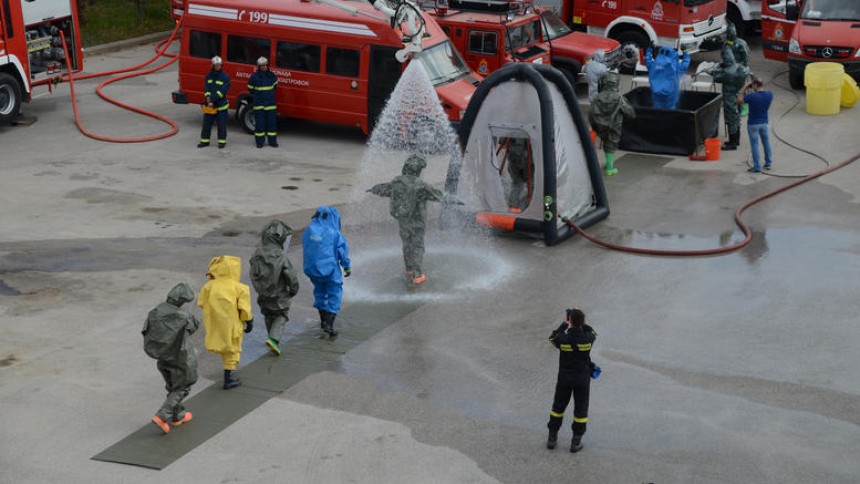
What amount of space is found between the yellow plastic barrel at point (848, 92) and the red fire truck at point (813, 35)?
1.97 ft

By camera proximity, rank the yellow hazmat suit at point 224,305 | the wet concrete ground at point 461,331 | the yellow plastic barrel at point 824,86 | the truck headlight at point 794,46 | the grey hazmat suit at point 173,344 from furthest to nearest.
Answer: the truck headlight at point 794,46 → the yellow plastic barrel at point 824,86 → the yellow hazmat suit at point 224,305 → the grey hazmat suit at point 173,344 → the wet concrete ground at point 461,331

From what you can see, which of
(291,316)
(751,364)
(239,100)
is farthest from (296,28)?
(751,364)

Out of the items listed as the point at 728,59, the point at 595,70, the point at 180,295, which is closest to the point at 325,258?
the point at 180,295

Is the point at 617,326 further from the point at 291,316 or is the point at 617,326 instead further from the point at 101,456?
the point at 101,456

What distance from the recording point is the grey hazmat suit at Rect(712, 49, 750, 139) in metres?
19.9

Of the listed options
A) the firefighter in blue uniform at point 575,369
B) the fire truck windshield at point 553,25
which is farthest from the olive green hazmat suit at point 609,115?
the firefighter in blue uniform at point 575,369

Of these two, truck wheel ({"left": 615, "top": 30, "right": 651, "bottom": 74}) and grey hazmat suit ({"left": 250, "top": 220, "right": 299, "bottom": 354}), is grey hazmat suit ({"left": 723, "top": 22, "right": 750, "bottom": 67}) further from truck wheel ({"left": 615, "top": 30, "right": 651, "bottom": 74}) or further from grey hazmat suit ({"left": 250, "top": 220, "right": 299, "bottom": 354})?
grey hazmat suit ({"left": 250, "top": 220, "right": 299, "bottom": 354})

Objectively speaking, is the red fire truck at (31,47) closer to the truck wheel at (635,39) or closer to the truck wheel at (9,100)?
the truck wheel at (9,100)

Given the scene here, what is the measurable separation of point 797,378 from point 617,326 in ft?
6.68

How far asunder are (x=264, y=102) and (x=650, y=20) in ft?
28.9

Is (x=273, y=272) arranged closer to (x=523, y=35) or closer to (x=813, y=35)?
(x=523, y=35)

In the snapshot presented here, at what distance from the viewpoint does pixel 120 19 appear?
31.1 metres

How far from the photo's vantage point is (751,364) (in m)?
11.6

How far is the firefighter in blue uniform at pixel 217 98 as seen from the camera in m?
19.9
